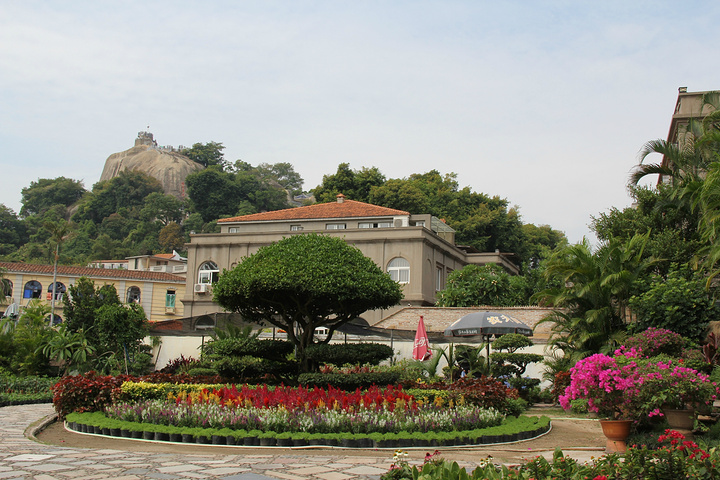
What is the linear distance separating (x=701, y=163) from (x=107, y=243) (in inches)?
2894

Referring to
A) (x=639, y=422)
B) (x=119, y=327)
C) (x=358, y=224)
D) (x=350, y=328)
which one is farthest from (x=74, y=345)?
(x=358, y=224)

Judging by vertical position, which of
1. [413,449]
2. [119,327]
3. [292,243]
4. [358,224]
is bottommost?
[413,449]

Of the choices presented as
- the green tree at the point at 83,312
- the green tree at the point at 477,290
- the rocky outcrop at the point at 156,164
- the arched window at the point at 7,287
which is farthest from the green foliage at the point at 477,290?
the rocky outcrop at the point at 156,164

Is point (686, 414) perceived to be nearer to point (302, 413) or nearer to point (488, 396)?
point (488, 396)

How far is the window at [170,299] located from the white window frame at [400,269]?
21921 mm

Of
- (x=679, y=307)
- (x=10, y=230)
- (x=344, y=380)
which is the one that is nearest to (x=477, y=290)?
(x=679, y=307)

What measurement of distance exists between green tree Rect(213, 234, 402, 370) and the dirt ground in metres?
4.31

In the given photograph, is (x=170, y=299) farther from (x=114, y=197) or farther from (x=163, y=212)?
(x=114, y=197)

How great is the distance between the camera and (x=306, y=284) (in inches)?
532

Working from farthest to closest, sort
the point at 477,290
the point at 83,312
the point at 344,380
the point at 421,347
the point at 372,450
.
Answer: the point at 477,290 < the point at 83,312 < the point at 421,347 < the point at 344,380 < the point at 372,450

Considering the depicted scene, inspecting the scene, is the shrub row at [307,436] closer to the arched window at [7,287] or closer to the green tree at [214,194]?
the arched window at [7,287]

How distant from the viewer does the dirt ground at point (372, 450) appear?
9156 millimetres

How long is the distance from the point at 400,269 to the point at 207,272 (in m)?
12.9

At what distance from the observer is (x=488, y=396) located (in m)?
12.2
